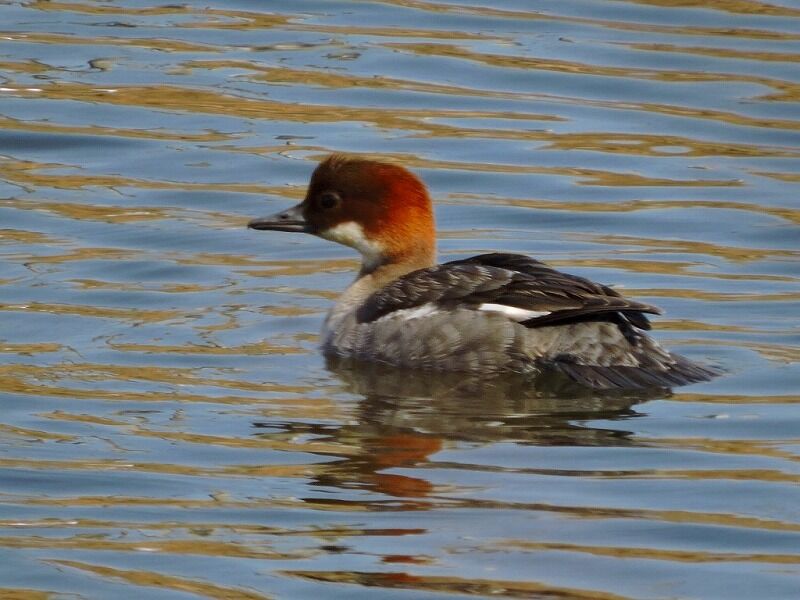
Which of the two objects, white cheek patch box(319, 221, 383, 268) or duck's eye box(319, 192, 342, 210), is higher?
duck's eye box(319, 192, 342, 210)

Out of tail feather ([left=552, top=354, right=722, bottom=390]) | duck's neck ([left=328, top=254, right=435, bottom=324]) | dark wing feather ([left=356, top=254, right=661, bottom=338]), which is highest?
dark wing feather ([left=356, top=254, right=661, bottom=338])

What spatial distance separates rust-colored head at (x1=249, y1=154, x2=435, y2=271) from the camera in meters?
10.7

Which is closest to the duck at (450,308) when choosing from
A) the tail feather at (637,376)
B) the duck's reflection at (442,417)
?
the tail feather at (637,376)

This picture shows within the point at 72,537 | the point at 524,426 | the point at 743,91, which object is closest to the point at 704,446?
the point at 524,426

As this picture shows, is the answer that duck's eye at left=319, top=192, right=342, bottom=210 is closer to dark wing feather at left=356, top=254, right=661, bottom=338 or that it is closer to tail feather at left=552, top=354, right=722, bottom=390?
dark wing feather at left=356, top=254, right=661, bottom=338

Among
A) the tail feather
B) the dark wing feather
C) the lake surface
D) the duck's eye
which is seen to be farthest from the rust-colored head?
the tail feather

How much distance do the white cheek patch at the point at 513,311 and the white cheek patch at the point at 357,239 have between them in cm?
108

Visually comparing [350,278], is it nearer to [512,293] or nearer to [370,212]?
[370,212]

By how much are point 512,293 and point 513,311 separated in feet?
0.30

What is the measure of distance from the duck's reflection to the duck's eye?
106cm

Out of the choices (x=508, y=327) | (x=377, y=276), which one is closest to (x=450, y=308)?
(x=508, y=327)

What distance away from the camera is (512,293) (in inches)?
387

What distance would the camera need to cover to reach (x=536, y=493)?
25.0 ft

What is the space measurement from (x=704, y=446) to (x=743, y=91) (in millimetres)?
8390
